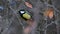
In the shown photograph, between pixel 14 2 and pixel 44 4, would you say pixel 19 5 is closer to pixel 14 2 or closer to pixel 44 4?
pixel 14 2

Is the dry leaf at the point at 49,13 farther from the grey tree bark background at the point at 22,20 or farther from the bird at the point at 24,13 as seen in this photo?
the bird at the point at 24,13

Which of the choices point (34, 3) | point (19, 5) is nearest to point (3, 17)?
point (19, 5)

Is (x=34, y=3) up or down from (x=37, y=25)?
up

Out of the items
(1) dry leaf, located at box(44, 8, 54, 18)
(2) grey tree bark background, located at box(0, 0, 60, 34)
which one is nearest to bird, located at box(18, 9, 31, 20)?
(2) grey tree bark background, located at box(0, 0, 60, 34)

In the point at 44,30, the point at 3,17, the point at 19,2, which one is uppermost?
the point at 19,2

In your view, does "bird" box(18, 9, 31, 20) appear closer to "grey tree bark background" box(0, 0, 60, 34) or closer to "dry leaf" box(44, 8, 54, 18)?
"grey tree bark background" box(0, 0, 60, 34)

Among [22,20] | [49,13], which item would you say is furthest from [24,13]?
[49,13]

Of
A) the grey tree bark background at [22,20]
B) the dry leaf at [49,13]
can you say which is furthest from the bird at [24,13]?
the dry leaf at [49,13]

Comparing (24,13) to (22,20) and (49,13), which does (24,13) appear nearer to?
(22,20)
